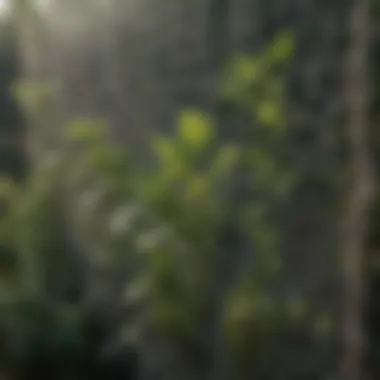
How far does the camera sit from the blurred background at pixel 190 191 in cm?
155

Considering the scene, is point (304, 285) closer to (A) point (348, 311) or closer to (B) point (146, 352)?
(A) point (348, 311)

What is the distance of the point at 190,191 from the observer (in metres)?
1.67

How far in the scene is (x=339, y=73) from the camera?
157cm

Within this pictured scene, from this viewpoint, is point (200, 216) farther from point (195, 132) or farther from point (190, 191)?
point (195, 132)

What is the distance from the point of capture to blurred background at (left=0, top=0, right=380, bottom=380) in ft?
5.09

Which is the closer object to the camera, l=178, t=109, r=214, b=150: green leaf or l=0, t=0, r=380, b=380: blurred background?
l=0, t=0, r=380, b=380: blurred background

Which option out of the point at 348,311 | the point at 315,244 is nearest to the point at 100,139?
the point at 315,244

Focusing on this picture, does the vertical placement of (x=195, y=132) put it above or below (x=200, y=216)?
above

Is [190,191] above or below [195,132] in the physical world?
below

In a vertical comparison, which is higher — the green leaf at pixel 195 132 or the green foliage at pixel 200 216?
the green leaf at pixel 195 132

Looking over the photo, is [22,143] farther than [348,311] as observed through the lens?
Yes

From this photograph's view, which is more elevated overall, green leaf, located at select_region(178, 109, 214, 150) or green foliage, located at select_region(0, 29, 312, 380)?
green leaf, located at select_region(178, 109, 214, 150)

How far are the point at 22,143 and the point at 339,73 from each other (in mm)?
895

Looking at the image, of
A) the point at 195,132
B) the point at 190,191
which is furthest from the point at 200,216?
the point at 195,132
